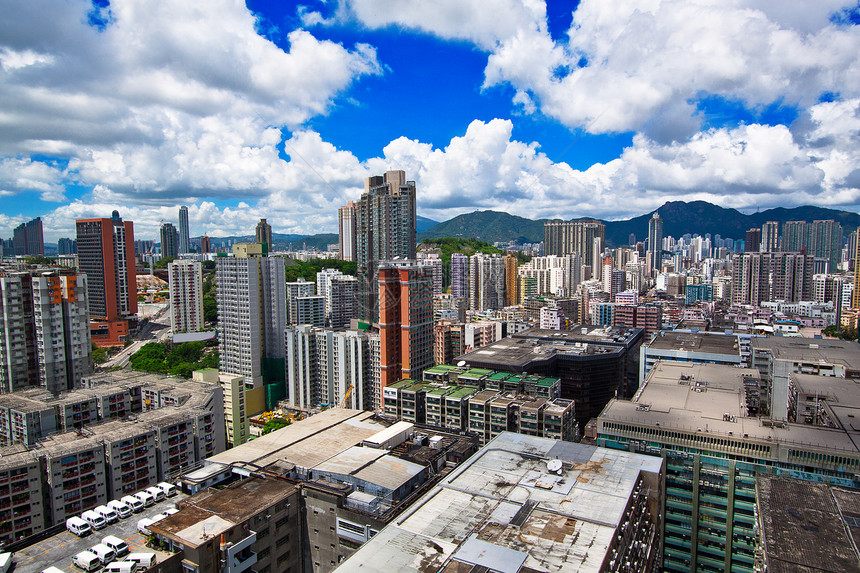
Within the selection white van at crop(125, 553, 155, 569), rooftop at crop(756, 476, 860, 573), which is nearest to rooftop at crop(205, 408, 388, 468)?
white van at crop(125, 553, 155, 569)

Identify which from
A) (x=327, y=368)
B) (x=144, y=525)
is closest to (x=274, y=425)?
(x=327, y=368)

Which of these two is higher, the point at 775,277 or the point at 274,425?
the point at 775,277

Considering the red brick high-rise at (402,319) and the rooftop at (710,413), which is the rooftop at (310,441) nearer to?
the rooftop at (710,413)

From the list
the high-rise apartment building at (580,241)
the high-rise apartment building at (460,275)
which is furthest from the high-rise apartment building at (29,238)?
the high-rise apartment building at (580,241)

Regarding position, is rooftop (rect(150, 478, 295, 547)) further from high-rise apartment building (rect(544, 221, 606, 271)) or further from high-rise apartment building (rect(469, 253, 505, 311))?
high-rise apartment building (rect(544, 221, 606, 271))

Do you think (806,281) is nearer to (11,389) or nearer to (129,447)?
(129,447)

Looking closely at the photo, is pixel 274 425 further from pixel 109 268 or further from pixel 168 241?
pixel 168 241

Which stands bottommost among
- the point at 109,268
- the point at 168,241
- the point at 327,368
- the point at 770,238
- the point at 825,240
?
the point at 327,368

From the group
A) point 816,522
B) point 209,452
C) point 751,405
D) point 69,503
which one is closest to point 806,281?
point 751,405
